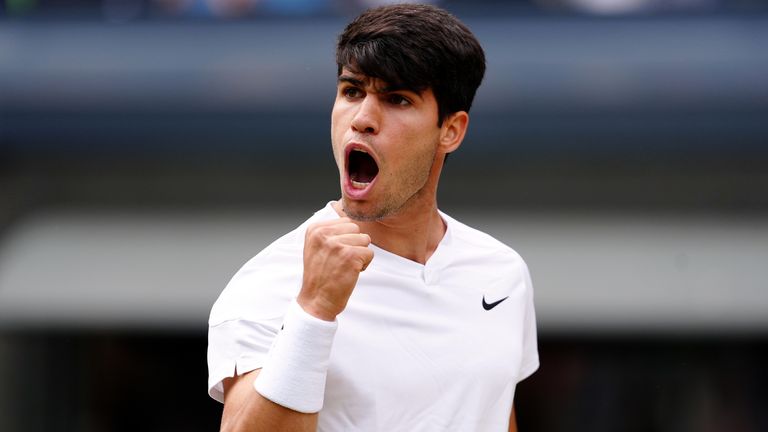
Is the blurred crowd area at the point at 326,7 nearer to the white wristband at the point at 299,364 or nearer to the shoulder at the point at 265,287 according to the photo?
the shoulder at the point at 265,287

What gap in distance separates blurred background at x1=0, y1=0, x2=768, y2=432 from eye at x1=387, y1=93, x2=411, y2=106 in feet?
15.2

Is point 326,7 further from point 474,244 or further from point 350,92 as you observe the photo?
point 350,92

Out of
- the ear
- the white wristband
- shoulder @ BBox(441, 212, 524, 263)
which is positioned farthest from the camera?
shoulder @ BBox(441, 212, 524, 263)

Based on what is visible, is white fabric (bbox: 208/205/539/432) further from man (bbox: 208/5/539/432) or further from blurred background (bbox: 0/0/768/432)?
blurred background (bbox: 0/0/768/432)

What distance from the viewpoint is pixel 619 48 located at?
702 centimetres

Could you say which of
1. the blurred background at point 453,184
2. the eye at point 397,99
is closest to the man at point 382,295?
the eye at point 397,99

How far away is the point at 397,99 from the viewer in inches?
94.5

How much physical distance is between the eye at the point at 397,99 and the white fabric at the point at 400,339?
266mm

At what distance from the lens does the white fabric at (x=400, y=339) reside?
2.28 meters

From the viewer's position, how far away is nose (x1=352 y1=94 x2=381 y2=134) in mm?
2340

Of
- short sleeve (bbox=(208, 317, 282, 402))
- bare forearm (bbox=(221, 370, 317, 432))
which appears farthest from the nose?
bare forearm (bbox=(221, 370, 317, 432))

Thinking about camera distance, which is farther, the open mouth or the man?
the open mouth

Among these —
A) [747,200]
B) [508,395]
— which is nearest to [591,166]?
[747,200]

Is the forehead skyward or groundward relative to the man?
skyward
